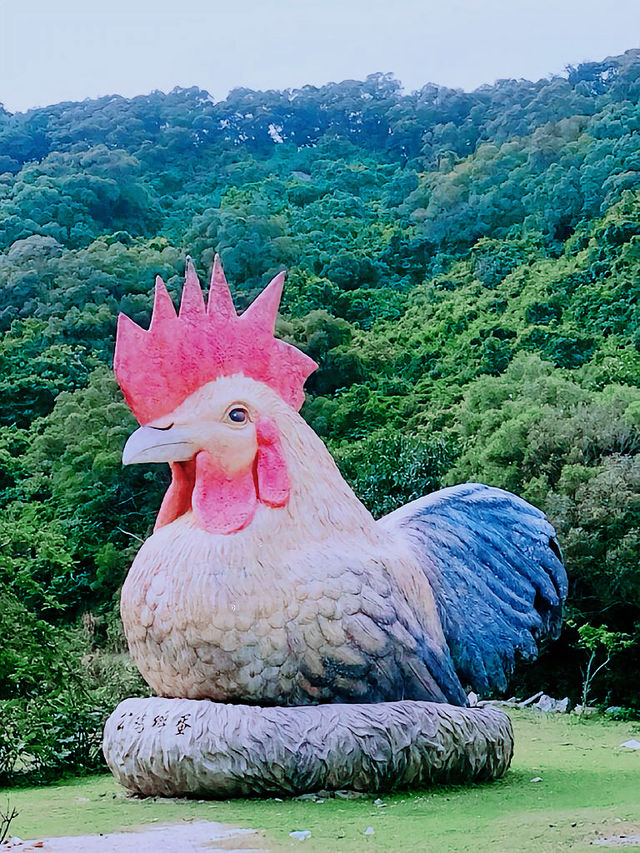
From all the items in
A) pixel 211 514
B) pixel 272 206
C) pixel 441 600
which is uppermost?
pixel 272 206

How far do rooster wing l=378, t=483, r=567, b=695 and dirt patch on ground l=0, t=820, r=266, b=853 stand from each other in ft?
7.11

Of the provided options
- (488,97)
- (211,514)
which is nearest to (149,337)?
(211,514)

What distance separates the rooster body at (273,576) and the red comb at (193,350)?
0.01m

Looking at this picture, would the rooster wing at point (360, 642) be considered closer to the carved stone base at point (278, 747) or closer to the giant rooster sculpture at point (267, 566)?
the giant rooster sculpture at point (267, 566)

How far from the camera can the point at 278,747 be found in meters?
5.65

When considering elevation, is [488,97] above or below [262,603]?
above

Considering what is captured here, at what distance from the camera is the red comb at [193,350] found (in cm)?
616

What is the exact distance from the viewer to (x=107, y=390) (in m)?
21.7

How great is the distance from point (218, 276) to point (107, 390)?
15.7 metres

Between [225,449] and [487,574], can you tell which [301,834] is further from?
[487,574]

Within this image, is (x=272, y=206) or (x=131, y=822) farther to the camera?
(x=272, y=206)

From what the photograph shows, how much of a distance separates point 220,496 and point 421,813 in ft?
6.65

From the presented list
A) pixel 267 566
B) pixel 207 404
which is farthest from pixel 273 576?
pixel 207 404

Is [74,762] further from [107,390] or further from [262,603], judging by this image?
[107,390]
